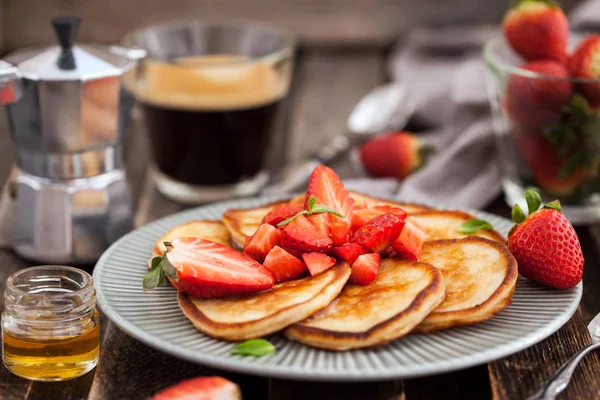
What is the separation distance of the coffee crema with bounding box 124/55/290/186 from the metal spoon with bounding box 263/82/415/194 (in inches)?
4.3

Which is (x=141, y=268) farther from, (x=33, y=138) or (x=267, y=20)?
(x=267, y=20)

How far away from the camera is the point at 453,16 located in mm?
3088

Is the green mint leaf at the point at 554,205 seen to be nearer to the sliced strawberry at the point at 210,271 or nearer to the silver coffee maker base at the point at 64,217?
the sliced strawberry at the point at 210,271

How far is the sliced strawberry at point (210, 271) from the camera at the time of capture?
3.92 ft

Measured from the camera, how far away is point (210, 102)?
1.94 m

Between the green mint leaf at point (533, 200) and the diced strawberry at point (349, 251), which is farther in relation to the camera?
the green mint leaf at point (533, 200)

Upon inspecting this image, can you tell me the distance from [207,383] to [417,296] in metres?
0.29

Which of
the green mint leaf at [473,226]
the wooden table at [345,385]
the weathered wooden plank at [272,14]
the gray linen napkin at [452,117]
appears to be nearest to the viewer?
the wooden table at [345,385]

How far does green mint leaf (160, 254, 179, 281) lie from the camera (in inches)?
47.4

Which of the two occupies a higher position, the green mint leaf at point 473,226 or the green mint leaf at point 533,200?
the green mint leaf at point 533,200

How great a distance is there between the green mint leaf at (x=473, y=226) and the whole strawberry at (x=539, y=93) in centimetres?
44

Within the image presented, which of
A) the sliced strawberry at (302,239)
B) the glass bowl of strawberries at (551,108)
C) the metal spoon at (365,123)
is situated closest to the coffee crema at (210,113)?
the metal spoon at (365,123)

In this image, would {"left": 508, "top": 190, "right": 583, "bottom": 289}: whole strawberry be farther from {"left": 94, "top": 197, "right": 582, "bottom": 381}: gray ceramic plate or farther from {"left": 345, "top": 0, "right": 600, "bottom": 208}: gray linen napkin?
{"left": 345, "top": 0, "right": 600, "bottom": 208}: gray linen napkin

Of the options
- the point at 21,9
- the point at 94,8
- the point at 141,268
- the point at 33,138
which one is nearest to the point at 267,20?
the point at 94,8
